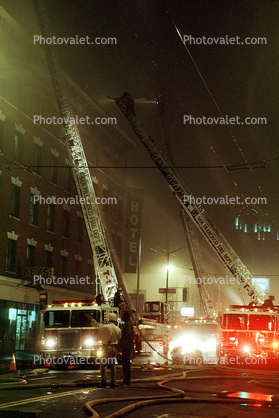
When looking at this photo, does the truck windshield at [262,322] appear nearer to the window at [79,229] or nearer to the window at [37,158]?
Answer: the window at [37,158]

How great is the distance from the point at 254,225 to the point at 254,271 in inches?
353

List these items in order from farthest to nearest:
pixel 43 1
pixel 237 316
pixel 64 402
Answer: pixel 43 1 → pixel 237 316 → pixel 64 402

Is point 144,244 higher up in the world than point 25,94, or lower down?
lower down

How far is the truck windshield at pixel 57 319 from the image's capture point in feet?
63.1

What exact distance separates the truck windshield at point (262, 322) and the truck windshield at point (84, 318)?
6.28m

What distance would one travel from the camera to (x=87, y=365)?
1930 centimetres

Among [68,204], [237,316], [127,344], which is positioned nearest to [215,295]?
[68,204]

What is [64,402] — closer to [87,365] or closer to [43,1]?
[87,365]

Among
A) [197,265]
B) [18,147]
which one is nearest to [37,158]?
[18,147]

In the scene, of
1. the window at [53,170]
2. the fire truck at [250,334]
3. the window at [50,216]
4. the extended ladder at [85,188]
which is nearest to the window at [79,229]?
the window at [50,216]

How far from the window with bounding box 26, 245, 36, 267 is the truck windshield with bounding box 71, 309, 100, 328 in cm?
1337

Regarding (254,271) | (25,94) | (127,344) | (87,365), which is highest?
(25,94)

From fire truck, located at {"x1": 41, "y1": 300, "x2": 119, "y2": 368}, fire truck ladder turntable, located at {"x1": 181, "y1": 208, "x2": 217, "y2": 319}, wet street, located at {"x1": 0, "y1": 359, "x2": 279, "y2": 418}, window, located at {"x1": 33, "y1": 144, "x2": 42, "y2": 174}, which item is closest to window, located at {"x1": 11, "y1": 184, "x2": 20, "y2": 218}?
window, located at {"x1": 33, "y1": 144, "x2": 42, "y2": 174}

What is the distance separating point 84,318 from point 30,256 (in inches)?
554
